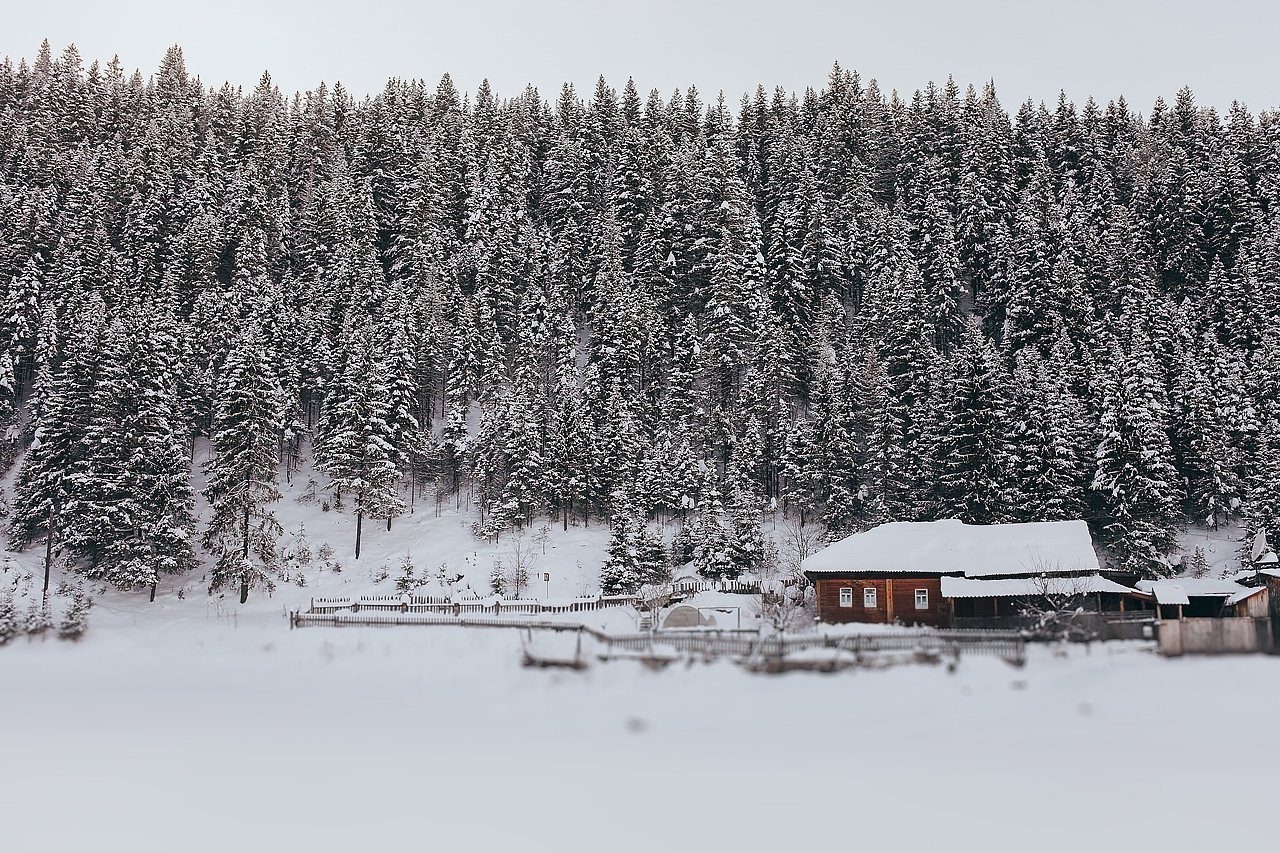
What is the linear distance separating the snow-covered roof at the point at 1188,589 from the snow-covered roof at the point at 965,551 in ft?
8.41

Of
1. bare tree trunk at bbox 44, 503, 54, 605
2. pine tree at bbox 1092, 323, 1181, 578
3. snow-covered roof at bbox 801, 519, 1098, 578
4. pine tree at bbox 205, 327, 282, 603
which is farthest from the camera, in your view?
pine tree at bbox 1092, 323, 1181, 578

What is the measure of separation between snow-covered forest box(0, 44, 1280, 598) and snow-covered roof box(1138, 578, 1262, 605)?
7339 mm

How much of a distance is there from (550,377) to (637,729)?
167ft

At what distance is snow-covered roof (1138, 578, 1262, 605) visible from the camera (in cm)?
3315

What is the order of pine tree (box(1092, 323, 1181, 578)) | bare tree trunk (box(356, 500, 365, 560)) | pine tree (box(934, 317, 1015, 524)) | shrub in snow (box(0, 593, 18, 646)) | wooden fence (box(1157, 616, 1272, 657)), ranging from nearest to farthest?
shrub in snow (box(0, 593, 18, 646)), wooden fence (box(1157, 616, 1272, 657)), pine tree (box(1092, 323, 1181, 578)), pine tree (box(934, 317, 1015, 524)), bare tree trunk (box(356, 500, 365, 560))

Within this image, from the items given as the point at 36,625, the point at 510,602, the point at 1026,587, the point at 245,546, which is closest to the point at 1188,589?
the point at 1026,587

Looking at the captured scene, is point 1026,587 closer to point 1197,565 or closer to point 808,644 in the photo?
point 1197,565

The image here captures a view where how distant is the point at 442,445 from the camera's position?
2266 inches

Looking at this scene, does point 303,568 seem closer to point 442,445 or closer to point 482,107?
point 442,445

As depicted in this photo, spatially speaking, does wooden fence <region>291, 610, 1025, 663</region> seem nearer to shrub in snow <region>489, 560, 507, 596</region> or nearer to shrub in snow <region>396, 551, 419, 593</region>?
shrub in snow <region>489, 560, 507, 596</region>

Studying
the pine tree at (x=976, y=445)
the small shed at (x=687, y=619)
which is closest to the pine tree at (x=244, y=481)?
the small shed at (x=687, y=619)

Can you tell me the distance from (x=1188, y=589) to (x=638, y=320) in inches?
1581

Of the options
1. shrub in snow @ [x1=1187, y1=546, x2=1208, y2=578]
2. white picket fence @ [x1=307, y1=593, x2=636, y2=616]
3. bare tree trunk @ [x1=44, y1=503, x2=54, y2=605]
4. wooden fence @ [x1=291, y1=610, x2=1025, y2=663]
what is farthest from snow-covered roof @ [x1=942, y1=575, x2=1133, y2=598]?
bare tree trunk @ [x1=44, y1=503, x2=54, y2=605]

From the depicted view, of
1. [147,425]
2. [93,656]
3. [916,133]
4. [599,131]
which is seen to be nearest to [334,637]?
[93,656]
